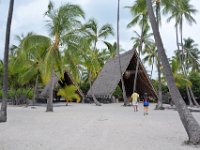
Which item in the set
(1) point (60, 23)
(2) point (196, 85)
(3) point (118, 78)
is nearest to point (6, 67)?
(1) point (60, 23)

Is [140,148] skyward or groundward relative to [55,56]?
groundward

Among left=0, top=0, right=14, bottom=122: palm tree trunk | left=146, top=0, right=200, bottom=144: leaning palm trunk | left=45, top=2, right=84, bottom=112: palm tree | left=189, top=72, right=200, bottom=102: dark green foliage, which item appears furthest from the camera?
left=189, top=72, right=200, bottom=102: dark green foliage

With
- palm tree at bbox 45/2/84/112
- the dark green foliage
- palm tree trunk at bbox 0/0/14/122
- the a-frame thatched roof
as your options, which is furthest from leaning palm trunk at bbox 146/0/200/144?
the dark green foliage

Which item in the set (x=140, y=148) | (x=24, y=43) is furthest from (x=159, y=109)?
(x=140, y=148)

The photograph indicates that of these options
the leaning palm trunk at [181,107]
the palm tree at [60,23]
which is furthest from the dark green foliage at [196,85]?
the leaning palm trunk at [181,107]

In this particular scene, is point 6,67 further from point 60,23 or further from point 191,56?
point 191,56

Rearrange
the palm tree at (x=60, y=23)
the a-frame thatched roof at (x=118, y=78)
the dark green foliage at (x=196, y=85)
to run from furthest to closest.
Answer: the dark green foliage at (x=196, y=85) → the a-frame thatched roof at (x=118, y=78) → the palm tree at (x=60, y=23)

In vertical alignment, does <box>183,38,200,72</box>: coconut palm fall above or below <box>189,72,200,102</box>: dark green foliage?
above

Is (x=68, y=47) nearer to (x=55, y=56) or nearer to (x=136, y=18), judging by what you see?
(x=55, y=56)

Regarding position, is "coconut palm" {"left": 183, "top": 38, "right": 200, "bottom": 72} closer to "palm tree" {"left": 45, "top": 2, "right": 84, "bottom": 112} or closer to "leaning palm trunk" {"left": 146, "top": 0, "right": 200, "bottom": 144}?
"palm tree" {"left": 45, "top": 2, "right": 84, "bottom": 112}

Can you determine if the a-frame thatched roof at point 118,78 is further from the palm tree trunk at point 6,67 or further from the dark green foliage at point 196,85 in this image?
the palm tree trunk at point 6,67

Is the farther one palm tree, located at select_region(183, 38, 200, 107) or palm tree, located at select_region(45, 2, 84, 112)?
palm tree, located at select_region(183, 38, 200, 107)

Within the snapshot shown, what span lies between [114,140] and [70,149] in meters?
1.65

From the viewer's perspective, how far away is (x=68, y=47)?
19.8 m
